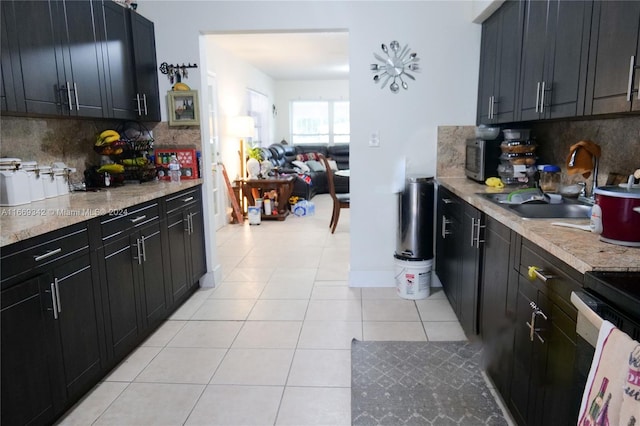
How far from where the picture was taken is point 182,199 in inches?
124

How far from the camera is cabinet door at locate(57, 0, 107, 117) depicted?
94.9 inches

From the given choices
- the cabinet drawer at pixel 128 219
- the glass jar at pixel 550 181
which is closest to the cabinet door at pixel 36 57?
the cabinet drawer at pixel 128 219

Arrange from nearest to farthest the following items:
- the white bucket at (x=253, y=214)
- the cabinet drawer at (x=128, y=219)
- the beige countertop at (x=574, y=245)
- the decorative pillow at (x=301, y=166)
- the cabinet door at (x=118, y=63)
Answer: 1. the beige countertop at (x=574, y=245)
2. the cabinet drawer at (x=128, y=219)
3. the cabinet door at (x=118, y=63)
4. the white bucket at (x=253, y=214)
5. the decorative pillow at (x=301, y=166)

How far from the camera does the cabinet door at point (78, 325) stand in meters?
1.86

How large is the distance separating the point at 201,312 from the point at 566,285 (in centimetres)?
247

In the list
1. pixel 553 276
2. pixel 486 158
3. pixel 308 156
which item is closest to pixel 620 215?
pixel 553 276

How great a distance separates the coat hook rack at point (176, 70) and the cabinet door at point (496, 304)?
2538mm

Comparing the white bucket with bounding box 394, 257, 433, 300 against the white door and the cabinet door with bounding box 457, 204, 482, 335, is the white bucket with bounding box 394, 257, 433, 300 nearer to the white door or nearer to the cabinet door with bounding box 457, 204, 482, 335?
the cabinet door with bounding box 457, 204, 482, 335

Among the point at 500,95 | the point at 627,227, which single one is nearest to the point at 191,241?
the point at 500,95

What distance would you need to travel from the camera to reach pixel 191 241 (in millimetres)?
3318

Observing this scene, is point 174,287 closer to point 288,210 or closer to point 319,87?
point 288,210

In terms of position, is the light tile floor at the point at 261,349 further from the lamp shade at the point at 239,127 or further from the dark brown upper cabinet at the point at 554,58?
the lamp shade at the point at 239,127

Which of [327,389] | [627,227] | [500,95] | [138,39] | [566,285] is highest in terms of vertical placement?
[138,39]

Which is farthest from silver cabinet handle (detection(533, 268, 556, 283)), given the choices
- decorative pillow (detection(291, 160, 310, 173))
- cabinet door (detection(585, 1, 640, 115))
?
decorative pillow (detection(291, 160, 310, 173))
